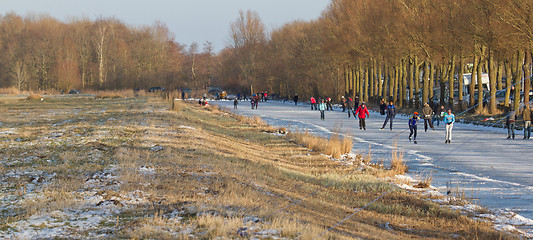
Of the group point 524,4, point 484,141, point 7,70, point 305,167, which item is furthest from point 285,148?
point 7,70

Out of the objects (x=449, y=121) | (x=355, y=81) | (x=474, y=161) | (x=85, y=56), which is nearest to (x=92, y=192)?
(x=474, y=161)

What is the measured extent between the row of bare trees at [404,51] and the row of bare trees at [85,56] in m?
19.9

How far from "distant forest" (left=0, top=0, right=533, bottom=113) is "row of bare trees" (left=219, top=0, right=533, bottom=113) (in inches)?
4.3

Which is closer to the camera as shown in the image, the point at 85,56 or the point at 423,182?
the point at 423,182

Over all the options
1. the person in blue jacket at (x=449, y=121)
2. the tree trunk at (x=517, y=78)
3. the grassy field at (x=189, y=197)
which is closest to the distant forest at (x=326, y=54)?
the tree trunk at (x=517, y=78)

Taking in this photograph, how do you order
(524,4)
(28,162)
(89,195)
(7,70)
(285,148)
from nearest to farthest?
(89,195)
(28,162)
(285,148)
(524,4)
(7,70)

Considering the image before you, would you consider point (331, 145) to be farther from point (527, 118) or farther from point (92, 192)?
point (92, 192)

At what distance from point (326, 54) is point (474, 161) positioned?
146 ft

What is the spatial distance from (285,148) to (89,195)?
1343 centimetres

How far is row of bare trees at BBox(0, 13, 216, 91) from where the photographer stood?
320 feet

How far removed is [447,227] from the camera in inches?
384

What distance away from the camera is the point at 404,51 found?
43.1 metres

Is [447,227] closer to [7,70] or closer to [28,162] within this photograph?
[28,162]

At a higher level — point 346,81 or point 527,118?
point 346,81
